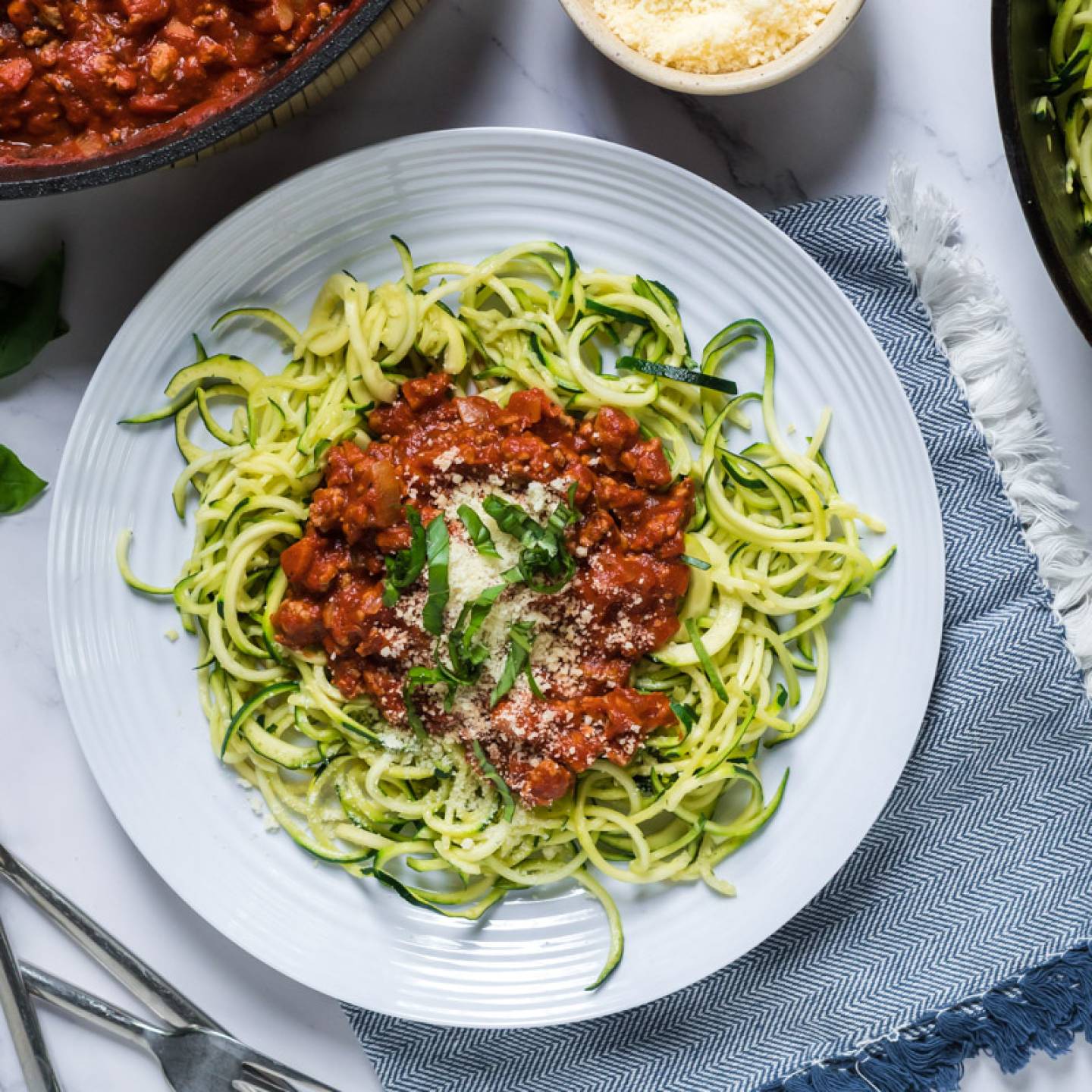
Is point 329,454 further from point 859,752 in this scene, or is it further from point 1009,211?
point 1009,211

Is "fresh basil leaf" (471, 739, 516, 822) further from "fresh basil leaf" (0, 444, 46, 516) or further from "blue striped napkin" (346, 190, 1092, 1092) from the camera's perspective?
"fresh basil leaf" (0, 444, 46, 516)

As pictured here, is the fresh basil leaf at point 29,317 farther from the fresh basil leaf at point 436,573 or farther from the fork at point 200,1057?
the fork at point 200,1057

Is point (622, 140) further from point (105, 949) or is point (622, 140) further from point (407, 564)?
point (105, 949)

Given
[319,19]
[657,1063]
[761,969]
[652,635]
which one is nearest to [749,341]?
[652,635]

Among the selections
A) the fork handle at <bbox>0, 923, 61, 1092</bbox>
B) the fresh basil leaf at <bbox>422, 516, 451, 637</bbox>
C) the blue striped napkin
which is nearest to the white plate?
the blue striped napkin

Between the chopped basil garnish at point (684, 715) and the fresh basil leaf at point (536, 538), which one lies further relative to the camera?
the chopped basil garnish at point (684, 715)

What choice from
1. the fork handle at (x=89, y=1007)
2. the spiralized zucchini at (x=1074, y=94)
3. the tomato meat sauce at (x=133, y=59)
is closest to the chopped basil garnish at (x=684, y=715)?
the spiralized zucchini at (x=1074, y=94)
